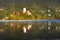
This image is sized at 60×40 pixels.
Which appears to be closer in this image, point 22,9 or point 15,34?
point 15,34

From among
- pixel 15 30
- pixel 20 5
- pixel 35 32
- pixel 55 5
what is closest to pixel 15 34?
pixel 15 30

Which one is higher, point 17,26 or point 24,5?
point 24,5

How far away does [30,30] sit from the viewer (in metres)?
1.98

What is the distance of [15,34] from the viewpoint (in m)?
1.94

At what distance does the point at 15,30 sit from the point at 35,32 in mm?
194

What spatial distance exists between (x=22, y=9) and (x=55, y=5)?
339 millimetres

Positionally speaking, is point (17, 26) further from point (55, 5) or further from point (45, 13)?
point (55, 5)

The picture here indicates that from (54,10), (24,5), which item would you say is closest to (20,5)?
(24,5)

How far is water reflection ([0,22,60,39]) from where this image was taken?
1921mm

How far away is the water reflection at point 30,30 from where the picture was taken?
1.92 meters

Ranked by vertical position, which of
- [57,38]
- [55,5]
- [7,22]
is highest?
[55,5]

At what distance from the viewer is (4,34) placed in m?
1.94

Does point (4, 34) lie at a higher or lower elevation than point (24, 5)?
lower

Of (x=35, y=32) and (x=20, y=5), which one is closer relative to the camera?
(x=35, y=32)
